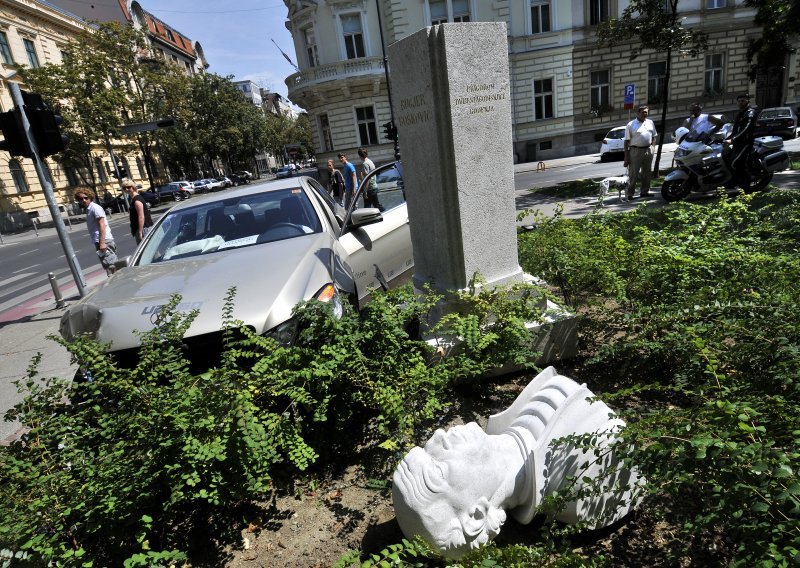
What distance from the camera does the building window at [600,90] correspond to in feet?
100

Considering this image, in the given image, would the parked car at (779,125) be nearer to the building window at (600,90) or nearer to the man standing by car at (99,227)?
the building window at (600,90)

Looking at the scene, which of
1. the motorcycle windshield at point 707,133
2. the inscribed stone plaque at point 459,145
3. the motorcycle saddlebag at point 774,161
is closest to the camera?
the inscribed stone plaque at point 459,145

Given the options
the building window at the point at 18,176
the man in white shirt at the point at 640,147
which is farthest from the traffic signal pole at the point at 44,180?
the building window at the point at 18,176

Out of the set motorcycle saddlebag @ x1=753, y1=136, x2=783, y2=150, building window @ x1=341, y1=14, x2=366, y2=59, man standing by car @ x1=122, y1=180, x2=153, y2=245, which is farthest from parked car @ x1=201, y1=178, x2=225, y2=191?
motorcycle saddlebag @ x1=753, y1=136, x2=783, y2=150

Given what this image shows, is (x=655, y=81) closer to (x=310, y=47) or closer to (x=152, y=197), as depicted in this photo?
(x=310, y=47)

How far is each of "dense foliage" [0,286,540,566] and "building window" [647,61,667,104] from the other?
3254 cm

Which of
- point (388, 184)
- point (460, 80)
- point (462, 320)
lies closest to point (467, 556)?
point (462, 320)

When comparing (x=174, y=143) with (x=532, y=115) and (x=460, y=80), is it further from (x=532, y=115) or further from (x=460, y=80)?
(x=460, y=80)

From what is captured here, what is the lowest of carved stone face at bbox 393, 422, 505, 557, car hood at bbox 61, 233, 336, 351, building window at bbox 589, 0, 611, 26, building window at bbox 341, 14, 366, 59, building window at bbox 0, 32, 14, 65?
carved stone face at bbox 393, 422, 505, 557

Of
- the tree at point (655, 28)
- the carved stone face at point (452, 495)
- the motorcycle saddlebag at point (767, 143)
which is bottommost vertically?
the carved stone face at point (452, 495)

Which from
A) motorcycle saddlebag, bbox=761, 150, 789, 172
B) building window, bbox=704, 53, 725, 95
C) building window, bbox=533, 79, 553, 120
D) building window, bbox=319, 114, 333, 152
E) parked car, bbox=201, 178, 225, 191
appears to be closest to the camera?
motorcycle saddlebag, bbox=761, 150, 789, 172

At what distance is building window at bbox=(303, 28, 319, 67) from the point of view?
32.7 meters

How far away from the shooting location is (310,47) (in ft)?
109

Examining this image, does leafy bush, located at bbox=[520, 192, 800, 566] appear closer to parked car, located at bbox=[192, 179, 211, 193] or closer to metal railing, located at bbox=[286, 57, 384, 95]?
metal railing, located at bbox=[286, 57, 384, 95]
